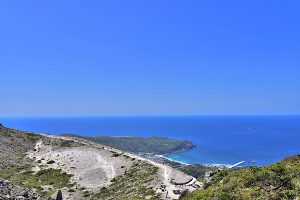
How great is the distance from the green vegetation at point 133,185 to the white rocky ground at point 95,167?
116 centimetres

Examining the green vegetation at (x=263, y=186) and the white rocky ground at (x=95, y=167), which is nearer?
the green vegetation at (x=263, y=186)

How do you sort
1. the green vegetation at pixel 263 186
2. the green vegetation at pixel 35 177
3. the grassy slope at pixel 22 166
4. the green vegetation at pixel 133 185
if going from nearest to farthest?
the green vegetation at pixel 263 186 → the green vegetation at pixel 133 185 → the green vegetation at pixel 35 177 → the grassy slope at pixel 22 166

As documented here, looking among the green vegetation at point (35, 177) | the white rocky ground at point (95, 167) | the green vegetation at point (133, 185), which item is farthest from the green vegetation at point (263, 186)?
the green vegetation at point (35, 177)

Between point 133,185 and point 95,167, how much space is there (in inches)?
589

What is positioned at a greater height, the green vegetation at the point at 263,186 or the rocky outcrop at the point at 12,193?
the green vegetation at the point at 263,186

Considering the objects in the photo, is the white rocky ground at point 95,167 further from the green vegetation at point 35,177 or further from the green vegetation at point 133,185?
the green vegetation at point 35,177

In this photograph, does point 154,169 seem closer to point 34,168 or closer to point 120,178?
point 120,178

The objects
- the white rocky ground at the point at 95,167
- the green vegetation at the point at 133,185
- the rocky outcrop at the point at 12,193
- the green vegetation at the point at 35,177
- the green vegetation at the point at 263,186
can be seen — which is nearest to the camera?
the green vegetation at the point at 263,186

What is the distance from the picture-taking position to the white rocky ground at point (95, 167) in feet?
133

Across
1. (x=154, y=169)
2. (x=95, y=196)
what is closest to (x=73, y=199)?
(x=95, y=196)

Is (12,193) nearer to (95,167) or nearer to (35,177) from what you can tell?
(35,177)

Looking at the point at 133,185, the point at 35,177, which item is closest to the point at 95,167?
the point at 35,177

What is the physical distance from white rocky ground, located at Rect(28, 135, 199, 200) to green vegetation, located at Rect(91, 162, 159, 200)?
3.82ft

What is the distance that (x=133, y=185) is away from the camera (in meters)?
43.9
